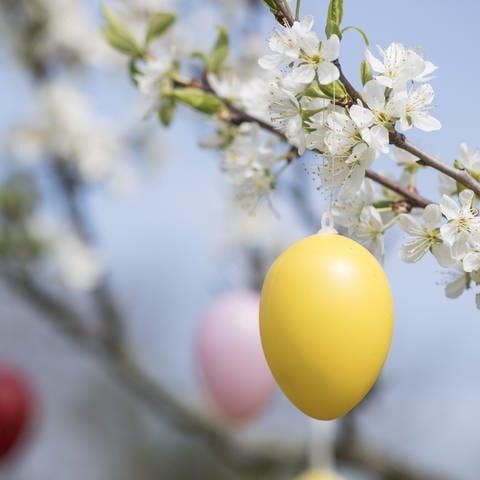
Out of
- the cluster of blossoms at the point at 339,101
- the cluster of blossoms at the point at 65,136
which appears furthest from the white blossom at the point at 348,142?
the cluster of blossoms at the point at 65,136

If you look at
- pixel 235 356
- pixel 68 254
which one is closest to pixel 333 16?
pixel 235 356

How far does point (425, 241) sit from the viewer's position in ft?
2.09

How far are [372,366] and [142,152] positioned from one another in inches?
78.4

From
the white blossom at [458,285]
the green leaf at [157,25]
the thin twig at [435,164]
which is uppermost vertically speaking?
the green leaf at [157,25]

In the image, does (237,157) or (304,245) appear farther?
(237,157)

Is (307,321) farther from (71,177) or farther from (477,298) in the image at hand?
(71,177)

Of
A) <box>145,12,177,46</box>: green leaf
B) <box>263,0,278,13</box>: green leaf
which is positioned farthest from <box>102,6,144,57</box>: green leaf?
<box>263,0,278,13</box>: green leaf

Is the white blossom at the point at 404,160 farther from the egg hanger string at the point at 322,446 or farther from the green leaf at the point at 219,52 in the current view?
the egg hanger string at the point at 322,446

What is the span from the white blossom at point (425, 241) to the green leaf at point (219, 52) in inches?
12.1

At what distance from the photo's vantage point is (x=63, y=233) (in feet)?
7.36

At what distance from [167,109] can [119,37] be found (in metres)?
0.09

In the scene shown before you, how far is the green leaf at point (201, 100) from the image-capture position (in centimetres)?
81

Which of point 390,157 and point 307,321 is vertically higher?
point 390,157

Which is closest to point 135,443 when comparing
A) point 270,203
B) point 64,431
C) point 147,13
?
point 64,431
